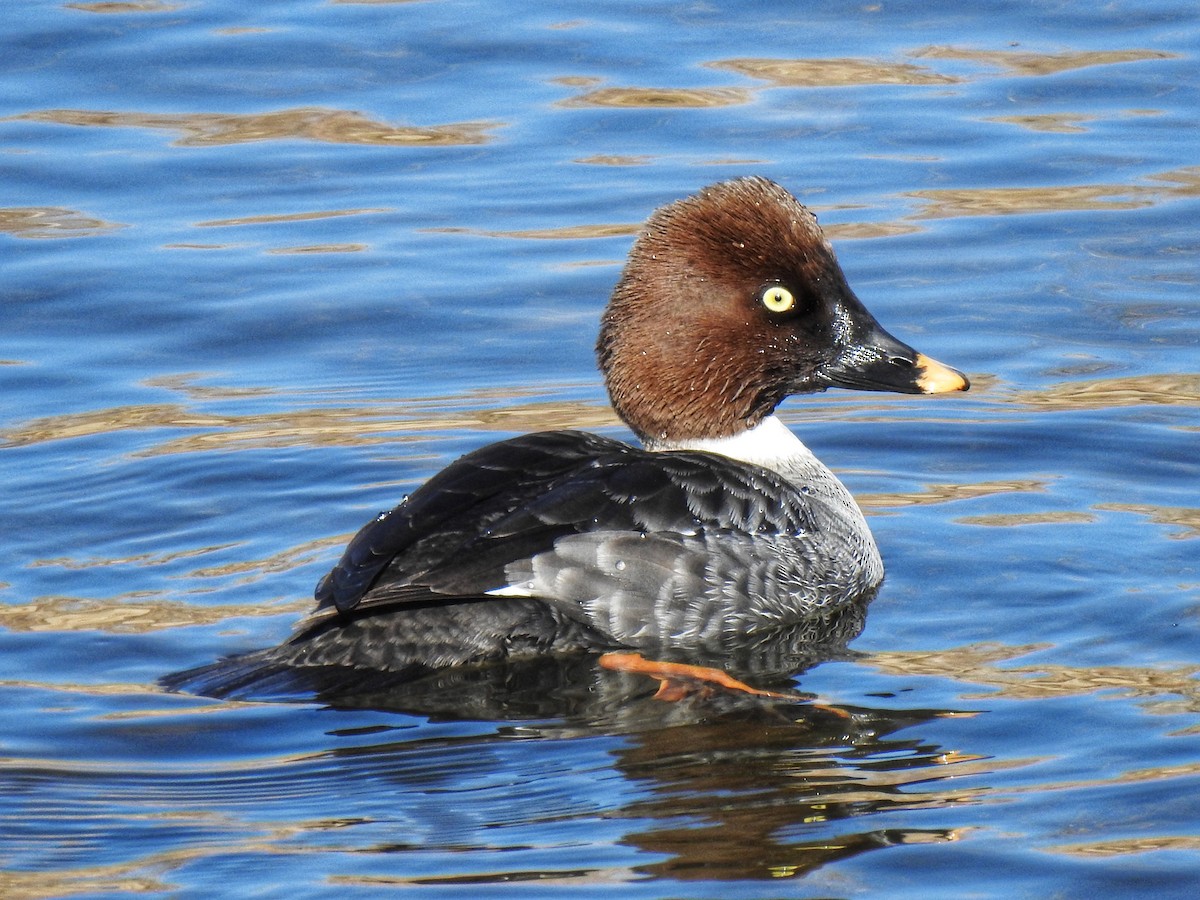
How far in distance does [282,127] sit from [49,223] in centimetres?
183

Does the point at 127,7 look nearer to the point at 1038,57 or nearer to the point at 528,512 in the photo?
the point at 1038,57

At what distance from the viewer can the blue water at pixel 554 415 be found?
486 centimetres

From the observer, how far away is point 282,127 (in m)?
11.6

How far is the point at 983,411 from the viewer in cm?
809

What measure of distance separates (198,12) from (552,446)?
305 inches

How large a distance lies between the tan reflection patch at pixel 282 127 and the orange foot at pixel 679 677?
5.76 m

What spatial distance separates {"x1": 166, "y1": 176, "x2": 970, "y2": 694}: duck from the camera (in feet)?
19.1

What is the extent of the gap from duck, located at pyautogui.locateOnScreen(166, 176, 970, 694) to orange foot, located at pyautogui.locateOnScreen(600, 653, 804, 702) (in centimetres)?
2

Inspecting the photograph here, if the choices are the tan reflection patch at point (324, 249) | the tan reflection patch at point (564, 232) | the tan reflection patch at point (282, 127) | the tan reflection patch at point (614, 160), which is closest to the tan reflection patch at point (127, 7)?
the tan reflection patch at point (282, 127)

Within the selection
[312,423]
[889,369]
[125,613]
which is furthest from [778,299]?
[125,613]

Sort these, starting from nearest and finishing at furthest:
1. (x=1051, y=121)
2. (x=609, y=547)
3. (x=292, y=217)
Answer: (x=609, y=547)
(x=292, y=217)
(x=1051, y=121)

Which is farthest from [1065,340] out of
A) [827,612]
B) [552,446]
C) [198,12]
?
[198,12]

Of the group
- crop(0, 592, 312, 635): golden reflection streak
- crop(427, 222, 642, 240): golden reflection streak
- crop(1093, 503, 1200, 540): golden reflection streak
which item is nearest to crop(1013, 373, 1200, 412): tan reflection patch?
crop(1093, 503, 1200, 540): golden reflection streak

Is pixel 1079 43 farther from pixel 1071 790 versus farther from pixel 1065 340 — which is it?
pixel 1071 790
